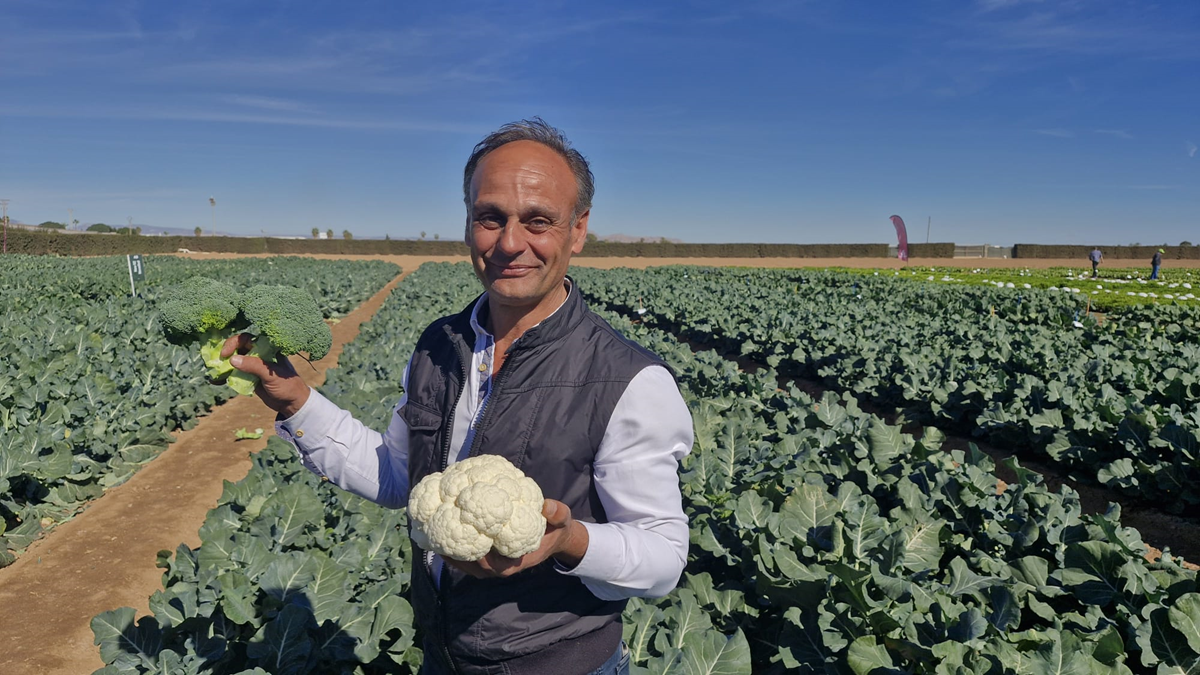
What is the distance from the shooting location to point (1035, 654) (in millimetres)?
2488

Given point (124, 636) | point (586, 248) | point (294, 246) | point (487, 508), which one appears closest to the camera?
point (487, 508)

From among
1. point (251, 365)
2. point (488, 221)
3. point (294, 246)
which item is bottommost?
point (251, 365)

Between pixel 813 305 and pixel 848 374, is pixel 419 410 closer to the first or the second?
pixel 848 374

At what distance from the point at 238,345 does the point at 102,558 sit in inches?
180

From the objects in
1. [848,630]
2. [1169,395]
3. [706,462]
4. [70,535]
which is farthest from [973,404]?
[70,535]

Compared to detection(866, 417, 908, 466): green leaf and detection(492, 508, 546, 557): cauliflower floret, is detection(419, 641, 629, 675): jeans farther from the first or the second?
detection(866, 417, 908, 466): green leaf

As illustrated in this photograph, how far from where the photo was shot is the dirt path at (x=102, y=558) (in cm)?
425

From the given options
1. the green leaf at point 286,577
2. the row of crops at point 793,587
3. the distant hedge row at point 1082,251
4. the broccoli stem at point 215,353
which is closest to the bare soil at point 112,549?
the row of crops at point 793,587

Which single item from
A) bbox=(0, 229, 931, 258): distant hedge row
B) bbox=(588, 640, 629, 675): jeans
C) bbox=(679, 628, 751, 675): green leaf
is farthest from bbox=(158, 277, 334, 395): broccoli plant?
bbox=(0, 229, 931, 258): distant hedge row

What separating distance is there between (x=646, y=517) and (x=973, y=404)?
8.08 m

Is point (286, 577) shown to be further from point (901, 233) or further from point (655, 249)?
point (655, 249)

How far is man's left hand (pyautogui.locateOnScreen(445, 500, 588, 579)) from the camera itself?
1.42 m

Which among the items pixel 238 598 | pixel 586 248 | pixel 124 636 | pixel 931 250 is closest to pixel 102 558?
pixel 124 636

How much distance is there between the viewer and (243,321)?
7.02ft
